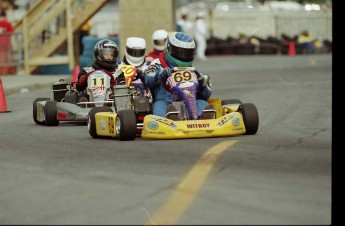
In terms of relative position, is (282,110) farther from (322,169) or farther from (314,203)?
(314,203)

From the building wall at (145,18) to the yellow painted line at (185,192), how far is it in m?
23.4

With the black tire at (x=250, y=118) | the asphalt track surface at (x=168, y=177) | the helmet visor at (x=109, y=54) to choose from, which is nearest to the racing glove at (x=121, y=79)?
the helmet visor at (x=109, y=54)

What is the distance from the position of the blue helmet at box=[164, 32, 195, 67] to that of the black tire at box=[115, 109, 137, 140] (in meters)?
1.33

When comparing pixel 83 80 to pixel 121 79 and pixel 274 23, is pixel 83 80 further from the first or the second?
pixel 274 23

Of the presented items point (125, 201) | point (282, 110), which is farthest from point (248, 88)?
point (125, 201)

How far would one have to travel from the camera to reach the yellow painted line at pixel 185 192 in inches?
328

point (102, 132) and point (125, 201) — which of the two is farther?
point (102, 132)

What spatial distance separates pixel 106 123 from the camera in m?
14.1

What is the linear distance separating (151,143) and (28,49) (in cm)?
2026

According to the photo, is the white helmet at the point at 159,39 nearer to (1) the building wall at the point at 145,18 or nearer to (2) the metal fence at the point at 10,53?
(2) the metal fence at the point at 10,53

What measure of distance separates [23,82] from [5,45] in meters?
3.02

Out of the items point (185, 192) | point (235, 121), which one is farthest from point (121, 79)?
point (185, 192)
